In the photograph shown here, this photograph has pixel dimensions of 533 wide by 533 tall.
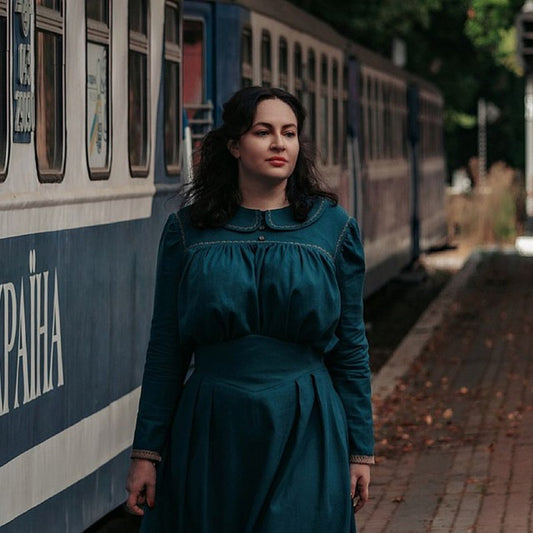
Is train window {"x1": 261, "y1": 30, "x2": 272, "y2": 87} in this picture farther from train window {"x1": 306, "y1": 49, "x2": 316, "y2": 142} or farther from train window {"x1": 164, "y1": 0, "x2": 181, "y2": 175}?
train window {"x1": 164, "y1": 0, "x2": 181, "y2": 175}

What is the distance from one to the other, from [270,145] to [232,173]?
0.53 ft

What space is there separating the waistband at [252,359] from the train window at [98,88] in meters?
2.59

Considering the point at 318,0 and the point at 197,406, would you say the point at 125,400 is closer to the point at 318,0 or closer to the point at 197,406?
the point at 197,406

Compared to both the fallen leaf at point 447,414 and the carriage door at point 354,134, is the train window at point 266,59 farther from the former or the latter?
the carriage door at point 354,134

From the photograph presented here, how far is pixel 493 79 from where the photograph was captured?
60.8 m

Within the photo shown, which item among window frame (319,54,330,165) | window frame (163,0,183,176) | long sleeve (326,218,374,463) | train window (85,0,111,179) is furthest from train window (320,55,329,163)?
long sleeve (326,218,374,463)

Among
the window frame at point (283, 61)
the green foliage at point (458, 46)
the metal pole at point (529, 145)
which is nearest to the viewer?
the window frame at point (283, 61)

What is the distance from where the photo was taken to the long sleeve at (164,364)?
15.0 feet

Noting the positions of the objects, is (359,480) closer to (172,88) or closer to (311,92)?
(172,88)

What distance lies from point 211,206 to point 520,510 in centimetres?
422

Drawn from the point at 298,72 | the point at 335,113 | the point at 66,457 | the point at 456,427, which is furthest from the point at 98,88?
the point at 335,113

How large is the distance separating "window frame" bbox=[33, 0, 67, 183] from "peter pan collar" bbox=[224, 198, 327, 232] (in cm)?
173

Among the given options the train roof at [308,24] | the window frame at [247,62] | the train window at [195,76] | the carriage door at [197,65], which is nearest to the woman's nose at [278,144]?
the train window at [195,76]

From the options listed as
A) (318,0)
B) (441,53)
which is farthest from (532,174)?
(441,53)
